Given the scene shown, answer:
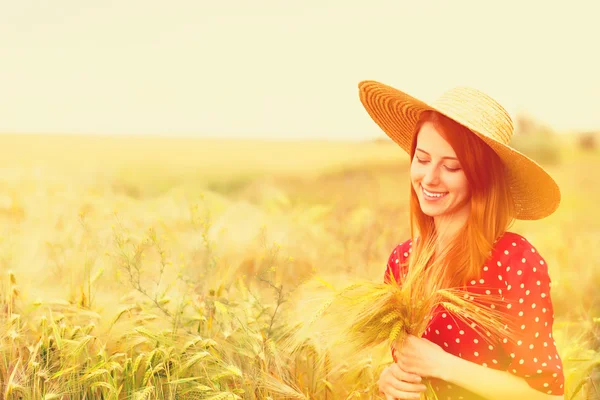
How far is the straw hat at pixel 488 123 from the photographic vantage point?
1.89 m

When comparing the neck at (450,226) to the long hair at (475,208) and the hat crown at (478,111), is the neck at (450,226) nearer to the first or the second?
the long hair at (475,208)

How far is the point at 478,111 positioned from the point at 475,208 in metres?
0.29

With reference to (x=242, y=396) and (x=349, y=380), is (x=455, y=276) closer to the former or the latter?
(x=349, y=380)

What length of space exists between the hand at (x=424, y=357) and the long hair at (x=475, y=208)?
20 centimetres

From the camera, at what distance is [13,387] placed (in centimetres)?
222

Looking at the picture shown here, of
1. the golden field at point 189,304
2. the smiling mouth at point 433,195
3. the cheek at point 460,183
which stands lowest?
the golden field at point 189,304

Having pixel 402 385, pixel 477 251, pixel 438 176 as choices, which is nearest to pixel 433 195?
pixel 438 176

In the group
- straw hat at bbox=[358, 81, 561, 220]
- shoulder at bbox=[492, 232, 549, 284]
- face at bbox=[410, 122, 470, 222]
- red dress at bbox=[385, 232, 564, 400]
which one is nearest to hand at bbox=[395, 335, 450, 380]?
red dress at bbox=[385, 232, 564, 400]

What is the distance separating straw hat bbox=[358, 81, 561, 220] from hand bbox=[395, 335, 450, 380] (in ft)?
1.98

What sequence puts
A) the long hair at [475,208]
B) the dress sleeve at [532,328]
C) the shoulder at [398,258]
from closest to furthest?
the dress sleeve at [532,328], the long hair at [475,208], the shoulder at [398,258]

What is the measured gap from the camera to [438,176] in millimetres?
1903

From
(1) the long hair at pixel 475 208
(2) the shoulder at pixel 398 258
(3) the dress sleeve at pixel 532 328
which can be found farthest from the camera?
(2) the shoulder at pixel 398 258

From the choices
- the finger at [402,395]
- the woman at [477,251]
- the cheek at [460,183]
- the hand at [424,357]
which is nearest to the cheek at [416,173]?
the woman at [477,251]

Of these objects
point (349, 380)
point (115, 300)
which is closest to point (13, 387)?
point (115, 300)
